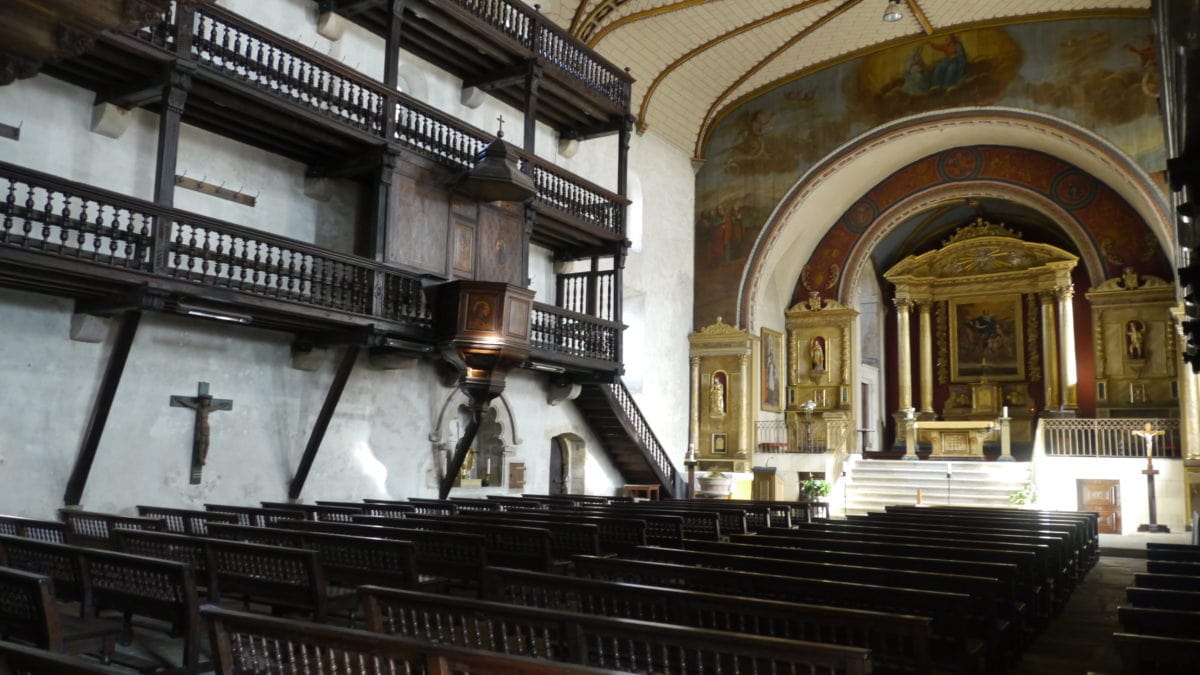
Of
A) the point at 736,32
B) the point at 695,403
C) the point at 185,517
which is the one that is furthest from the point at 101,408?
the point at 736,32

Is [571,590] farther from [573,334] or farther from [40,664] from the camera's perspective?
[573,334]

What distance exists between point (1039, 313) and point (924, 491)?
7.97 meters

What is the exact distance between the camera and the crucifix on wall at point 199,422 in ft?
33.9

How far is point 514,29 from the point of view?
14.1 metres

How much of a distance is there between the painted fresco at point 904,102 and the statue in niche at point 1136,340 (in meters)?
3.72

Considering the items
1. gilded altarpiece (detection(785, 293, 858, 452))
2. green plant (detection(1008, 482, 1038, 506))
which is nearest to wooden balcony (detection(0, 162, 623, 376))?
green plant (detection(1008, 482, 1038, 506))

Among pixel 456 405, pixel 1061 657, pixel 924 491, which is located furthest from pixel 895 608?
pixel 924 491

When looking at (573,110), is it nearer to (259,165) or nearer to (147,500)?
(259,165)

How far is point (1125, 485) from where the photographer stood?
17109 millimetres

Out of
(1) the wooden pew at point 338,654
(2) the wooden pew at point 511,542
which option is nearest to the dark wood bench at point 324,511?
(2) the wooden pew at point 511,542

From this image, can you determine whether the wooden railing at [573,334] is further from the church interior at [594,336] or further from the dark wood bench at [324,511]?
the dark wood bench at [324,511]

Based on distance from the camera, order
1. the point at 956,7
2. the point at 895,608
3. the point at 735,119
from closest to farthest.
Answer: the point at 895,608, the point at 956,7, the point at 735,119

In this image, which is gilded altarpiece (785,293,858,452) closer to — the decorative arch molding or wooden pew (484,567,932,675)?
the decorative arch molding

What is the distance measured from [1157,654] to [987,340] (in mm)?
23314
